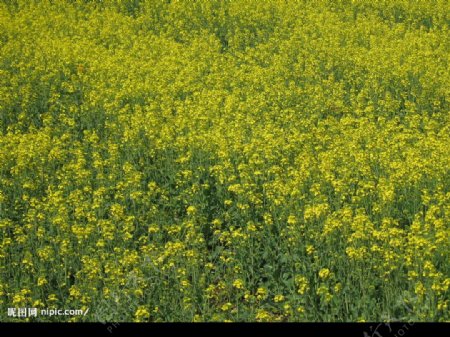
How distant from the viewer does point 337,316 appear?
5754 mm

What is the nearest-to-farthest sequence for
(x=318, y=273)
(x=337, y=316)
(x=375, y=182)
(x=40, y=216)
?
(x=337, y=316) → (x=318, y=273) → (x=40, y=216) → (x=375, y=182)

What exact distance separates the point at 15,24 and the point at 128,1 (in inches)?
107

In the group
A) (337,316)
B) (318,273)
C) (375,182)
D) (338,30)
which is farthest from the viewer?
(338,30)

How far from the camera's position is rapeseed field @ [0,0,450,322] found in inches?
235

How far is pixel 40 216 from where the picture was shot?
7090 millimetres

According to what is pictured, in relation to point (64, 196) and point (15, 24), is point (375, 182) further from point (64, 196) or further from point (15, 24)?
point (15, 24)

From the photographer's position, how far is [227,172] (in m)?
7.99

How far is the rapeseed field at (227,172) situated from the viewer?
5.97 metres

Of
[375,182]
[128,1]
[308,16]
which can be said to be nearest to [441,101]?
[375,182]
